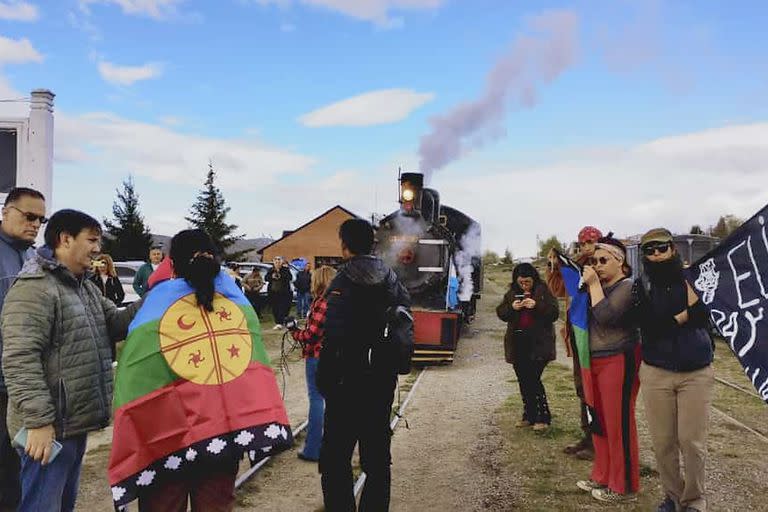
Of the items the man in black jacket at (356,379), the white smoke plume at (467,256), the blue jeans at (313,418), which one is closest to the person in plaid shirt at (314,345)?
the blue jeans at (313,418)

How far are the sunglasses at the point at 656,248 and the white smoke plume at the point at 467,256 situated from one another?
10487 millimetres

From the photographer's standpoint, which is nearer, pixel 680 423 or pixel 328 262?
pixel 680 423

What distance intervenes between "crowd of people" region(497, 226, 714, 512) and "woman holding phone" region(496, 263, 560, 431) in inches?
39.9

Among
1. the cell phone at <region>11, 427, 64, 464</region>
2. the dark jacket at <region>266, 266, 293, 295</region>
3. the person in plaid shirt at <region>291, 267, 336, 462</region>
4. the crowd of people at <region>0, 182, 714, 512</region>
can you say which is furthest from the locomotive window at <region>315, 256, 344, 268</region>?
the cell phone at <region>11, 427, 64, 464</region>

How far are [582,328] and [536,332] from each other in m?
2.11

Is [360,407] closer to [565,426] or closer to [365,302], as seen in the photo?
[365,302]

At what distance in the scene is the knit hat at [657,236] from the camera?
13.3 ft

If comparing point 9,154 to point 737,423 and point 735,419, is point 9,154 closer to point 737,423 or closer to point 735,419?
point 737,423

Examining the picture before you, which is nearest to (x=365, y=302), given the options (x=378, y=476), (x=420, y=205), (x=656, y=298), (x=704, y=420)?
(x=378, y=476)

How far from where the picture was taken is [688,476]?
3.96 metres

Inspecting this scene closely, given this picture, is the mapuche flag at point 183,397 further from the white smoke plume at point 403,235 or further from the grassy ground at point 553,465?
the white smoke plume at point 403,235

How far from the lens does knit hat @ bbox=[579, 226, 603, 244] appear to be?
16.2 feet

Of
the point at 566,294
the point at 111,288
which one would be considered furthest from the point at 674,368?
the point at 111,288

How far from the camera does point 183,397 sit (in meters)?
2.65
